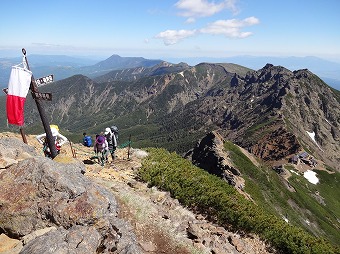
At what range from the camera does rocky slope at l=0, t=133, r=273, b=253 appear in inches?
565

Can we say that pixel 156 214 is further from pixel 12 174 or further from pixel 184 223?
pixel 12 174

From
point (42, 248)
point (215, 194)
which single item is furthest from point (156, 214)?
point (42, 248)

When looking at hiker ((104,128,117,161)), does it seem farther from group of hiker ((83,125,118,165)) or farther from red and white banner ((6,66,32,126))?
red and white banner ((6,66,32,126))

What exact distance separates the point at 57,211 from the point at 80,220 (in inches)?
49.7

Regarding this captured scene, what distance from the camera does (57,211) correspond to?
1541cm

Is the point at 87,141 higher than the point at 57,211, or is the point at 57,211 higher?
the point at 57,211

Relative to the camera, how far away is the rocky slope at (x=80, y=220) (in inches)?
565

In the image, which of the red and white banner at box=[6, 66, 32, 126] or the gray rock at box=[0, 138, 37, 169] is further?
the red and white banner at box=[6, 66, 32, 126]

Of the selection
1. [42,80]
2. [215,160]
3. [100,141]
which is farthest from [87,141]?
[215,160]

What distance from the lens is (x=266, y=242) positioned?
73.5ft

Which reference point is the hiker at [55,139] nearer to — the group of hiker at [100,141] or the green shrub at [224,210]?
the group of hiker at [100,141]

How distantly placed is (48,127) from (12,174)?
6883 millimetres

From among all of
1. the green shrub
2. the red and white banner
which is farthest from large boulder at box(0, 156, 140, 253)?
the green shrub

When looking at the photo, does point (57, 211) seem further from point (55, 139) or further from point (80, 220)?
point (55, 139)
